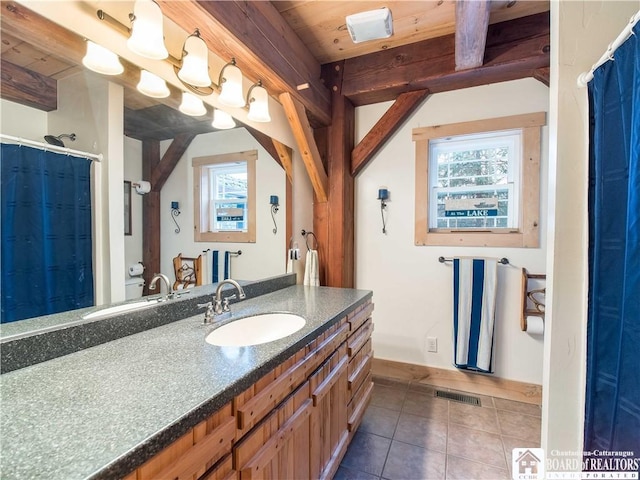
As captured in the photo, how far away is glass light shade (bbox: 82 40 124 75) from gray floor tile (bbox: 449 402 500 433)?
2.68 metres

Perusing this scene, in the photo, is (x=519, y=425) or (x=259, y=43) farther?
(x=519, y=425)

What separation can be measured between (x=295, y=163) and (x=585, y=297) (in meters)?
1.87

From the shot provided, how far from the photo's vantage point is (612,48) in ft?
2.95

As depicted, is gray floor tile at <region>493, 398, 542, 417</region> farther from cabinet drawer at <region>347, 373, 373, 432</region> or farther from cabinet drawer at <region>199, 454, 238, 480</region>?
cabinet drawer at <region>199, 454, 238, 480</region>

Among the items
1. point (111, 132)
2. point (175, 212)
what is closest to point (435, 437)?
point (175, 212)

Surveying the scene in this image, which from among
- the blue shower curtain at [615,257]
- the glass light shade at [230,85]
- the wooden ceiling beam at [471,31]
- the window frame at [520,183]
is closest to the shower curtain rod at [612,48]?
the blue shower curtain at [615,257]

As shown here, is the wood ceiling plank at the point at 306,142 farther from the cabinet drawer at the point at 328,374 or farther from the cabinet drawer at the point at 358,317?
the cabinet drawer at the point at 328,374

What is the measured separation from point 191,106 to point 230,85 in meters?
0.23

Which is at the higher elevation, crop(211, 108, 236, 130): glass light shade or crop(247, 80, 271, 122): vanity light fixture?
crop(247, 80, 271, 122): vanity light fixture

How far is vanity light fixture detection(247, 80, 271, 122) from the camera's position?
66.2 inches

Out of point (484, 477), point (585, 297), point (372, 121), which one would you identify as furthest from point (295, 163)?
point (484, 477)

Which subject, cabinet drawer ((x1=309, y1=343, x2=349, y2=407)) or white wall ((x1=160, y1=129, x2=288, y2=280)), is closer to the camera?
cabinet drawer ((x1=309, y1=343, x2=349, y2=407))

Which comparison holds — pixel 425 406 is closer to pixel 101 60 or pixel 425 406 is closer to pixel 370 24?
pixel 370 24

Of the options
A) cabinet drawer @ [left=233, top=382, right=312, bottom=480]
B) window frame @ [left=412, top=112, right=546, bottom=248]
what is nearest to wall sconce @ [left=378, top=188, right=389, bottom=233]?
window frame @ [left=412, top=112, right=546, bottom=248]
